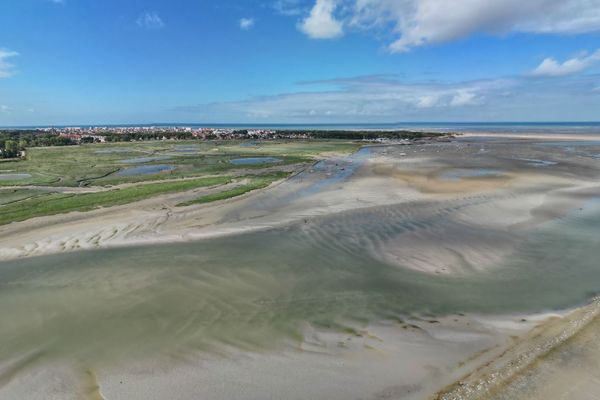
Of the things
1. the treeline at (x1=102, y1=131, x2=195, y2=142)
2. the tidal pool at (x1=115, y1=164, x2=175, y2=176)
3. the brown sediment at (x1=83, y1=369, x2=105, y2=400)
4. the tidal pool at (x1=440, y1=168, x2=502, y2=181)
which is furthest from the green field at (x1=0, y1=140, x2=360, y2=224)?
the treeline at (x1=102, y1=131, x2=195, y2=142)

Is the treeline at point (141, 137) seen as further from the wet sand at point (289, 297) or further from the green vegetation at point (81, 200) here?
the wet sand at point (289, 297)

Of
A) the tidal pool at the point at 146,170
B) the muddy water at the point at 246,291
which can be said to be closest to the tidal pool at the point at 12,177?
the tidal pool at the point at 146,170

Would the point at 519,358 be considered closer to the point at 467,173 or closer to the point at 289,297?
the point at 289,297

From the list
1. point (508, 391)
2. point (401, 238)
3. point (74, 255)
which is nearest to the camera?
point (508, 391)

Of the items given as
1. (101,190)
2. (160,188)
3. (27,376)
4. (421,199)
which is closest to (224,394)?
(27,376)

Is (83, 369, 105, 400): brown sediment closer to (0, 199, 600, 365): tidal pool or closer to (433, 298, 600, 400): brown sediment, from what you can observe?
(0, 199, 600, 365): tidal pool

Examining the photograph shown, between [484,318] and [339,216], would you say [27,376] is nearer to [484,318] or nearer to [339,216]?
[484,318]
